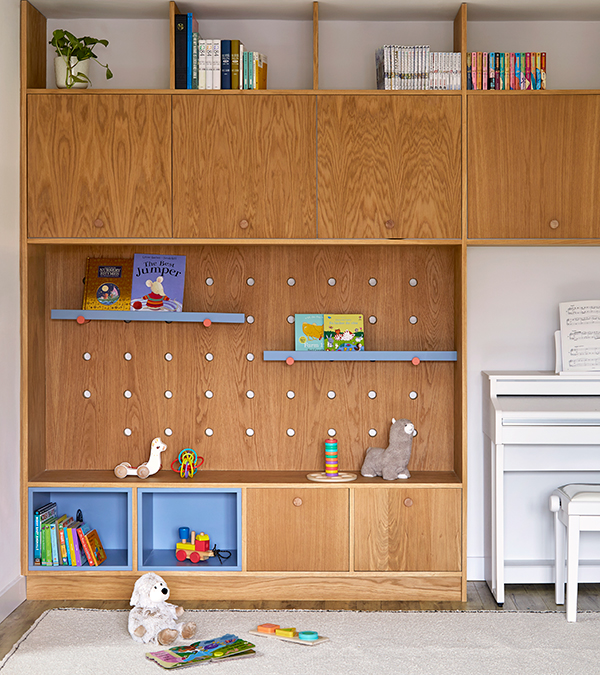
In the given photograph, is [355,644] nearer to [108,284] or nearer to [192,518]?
[192,518]

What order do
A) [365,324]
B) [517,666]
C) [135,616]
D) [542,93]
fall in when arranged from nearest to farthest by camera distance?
[517,666]
[135,616]
[542,93]
[365,324]

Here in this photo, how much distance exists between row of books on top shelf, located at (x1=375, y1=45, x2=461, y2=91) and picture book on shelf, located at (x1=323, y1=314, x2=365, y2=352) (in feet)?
3.37

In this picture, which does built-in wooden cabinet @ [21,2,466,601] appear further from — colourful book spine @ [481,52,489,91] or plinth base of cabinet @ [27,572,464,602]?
colourful book spine @ [481,52,489,91]

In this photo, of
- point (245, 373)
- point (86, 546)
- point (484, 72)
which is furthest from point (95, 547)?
point (484, 72)

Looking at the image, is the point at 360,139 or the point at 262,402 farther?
the point at 262,402

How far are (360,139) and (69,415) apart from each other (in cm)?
185

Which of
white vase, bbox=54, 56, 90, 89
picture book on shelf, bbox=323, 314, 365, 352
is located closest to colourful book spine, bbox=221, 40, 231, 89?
white vase, bbox=54, 56, 90, 89

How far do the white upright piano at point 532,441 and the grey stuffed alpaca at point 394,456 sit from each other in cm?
37

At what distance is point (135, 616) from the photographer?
2.62 metres

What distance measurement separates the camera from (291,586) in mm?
2979

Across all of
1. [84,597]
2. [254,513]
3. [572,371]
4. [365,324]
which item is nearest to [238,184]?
[365,324]

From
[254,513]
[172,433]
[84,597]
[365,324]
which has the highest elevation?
[365,324]

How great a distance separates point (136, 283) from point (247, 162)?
77 cm

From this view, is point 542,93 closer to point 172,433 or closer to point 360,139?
point 360,139
